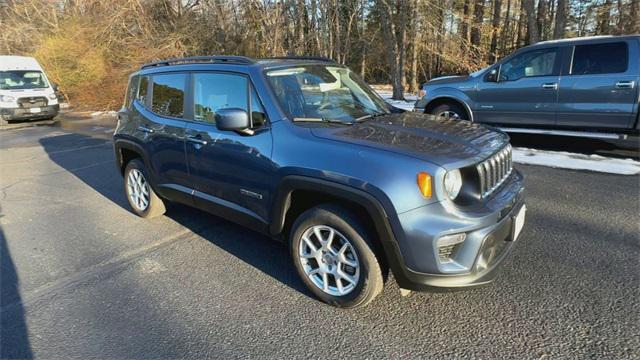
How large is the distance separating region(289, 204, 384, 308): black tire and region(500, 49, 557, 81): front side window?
20.5 feet

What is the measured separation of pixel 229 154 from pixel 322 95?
0.93 meters

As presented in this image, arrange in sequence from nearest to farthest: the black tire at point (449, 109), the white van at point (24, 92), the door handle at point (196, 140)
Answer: the door handle at point (196, 140) < the black tire at point (449, 109) < the white van at point (24, 92)

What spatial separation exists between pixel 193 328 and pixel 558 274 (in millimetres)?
2758

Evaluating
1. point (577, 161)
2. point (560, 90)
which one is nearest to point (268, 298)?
point (577, 161)

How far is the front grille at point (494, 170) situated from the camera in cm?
259

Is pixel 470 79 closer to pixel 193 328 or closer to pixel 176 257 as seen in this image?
pixel 176 257

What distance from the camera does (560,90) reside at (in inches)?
272

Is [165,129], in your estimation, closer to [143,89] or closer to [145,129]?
[145,129]

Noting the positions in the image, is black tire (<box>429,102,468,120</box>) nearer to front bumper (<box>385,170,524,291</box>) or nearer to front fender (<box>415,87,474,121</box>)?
front fender (<box>415,87,474,121</box>)

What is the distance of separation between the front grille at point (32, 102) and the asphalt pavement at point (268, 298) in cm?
1237

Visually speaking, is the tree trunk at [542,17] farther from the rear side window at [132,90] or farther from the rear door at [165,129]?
the rear door at [165,129]

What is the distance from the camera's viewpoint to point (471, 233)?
2.38 m

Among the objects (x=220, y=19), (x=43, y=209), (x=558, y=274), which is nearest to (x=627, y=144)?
(x=558, y=274)

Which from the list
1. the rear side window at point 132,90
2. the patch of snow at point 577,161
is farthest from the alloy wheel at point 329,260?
the patch of snow at point 577,161
